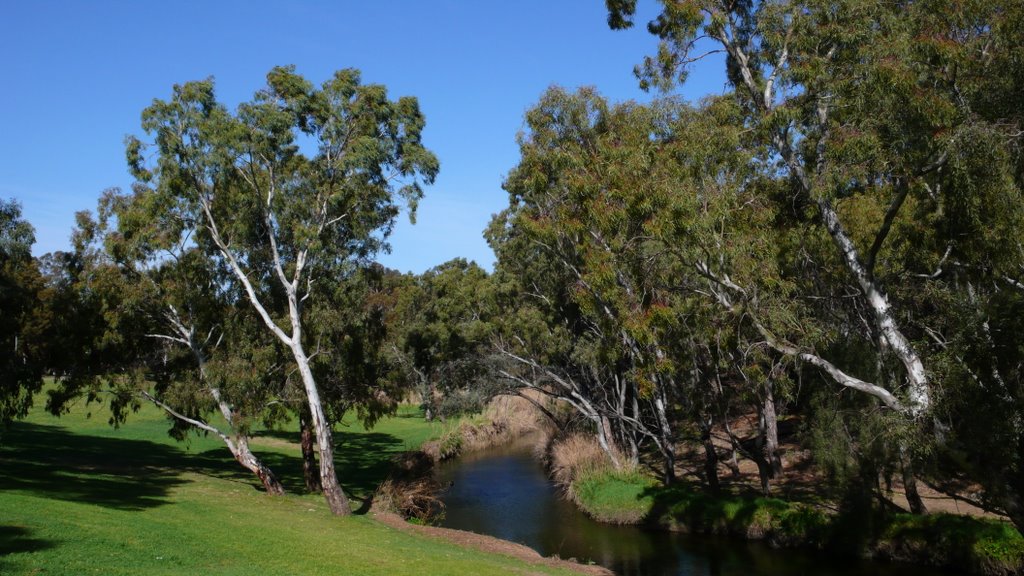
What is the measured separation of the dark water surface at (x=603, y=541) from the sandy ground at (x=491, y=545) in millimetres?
1623

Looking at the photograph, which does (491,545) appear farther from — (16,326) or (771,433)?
(16,326)

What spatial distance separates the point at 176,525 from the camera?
53.5 ft

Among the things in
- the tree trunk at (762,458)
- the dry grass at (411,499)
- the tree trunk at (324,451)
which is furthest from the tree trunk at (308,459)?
the tree trunk at (762,458)

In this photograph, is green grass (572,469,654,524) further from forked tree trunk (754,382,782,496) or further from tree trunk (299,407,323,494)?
Result: tree trunk (299,407,323,494)

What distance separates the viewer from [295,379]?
85.1 ft

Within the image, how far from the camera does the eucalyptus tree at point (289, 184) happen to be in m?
23.0

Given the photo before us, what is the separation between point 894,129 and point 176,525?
16712mm

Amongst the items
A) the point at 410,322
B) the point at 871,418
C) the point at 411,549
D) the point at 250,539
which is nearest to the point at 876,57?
the point at 871,418

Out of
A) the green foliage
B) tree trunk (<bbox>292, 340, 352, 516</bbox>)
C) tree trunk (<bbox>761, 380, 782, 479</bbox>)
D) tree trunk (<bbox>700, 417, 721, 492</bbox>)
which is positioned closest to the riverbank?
tree trunk (<bbox>700, 417, 721, 492</bbox>)

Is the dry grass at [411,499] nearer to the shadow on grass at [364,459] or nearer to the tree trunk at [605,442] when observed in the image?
the shadow on grass at [364,459]

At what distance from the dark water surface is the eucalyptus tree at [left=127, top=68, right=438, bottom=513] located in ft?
21.5

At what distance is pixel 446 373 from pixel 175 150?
16.8 m

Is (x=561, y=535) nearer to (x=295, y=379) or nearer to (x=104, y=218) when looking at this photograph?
(x=295, y=379)

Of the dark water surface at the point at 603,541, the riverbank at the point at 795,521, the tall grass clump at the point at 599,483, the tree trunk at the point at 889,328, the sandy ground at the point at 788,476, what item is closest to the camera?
the tree trunk at the point at 889,328
